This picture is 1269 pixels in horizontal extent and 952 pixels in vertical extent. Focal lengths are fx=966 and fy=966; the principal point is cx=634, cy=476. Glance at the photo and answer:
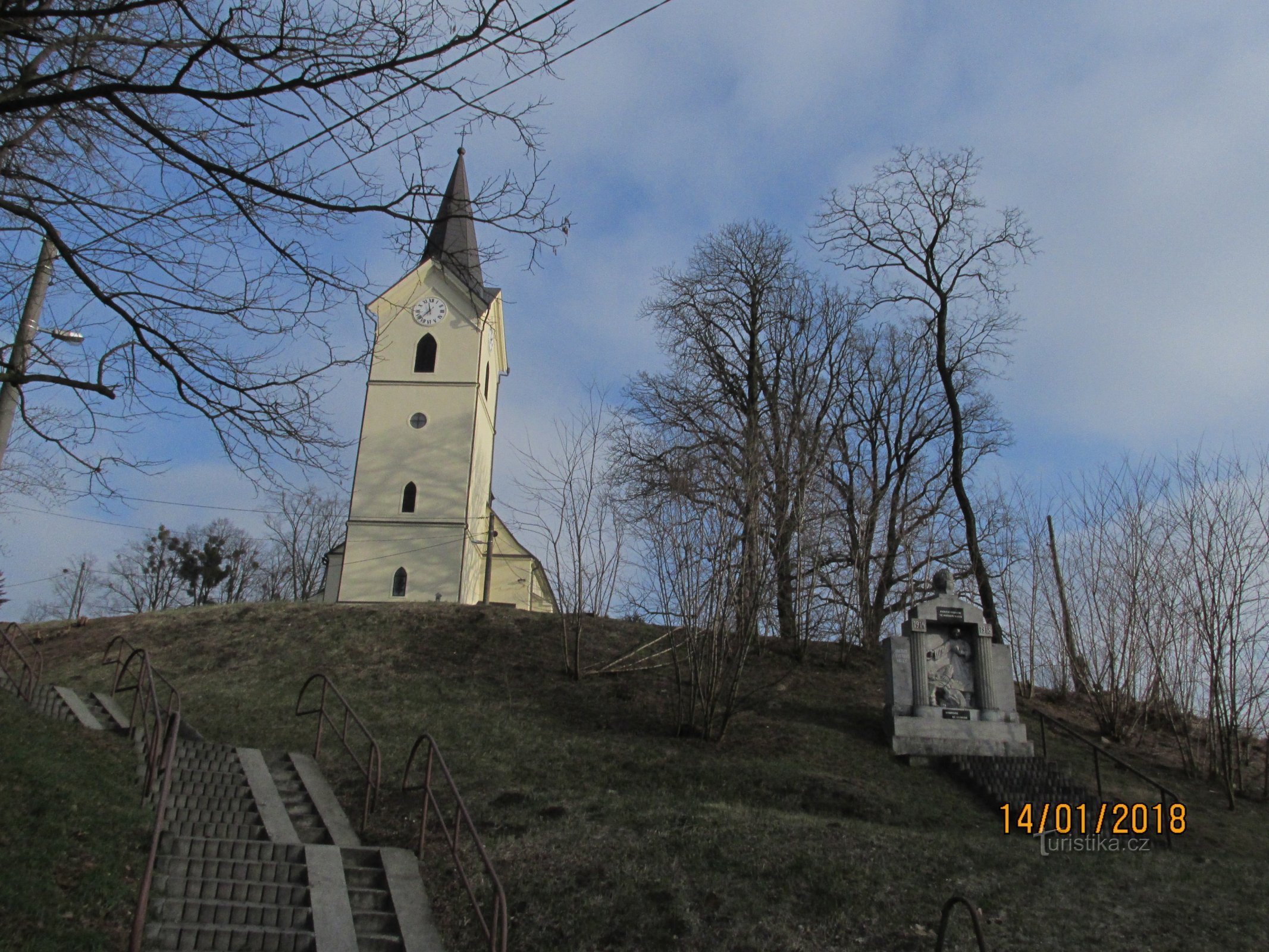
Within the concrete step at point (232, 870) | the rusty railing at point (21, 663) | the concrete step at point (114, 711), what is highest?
the rusty railing at point (21, 663)

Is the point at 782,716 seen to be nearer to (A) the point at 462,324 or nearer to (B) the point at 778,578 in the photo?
(B) the point at 778,578

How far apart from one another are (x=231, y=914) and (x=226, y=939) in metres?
0.44

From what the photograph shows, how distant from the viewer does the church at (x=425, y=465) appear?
28922mm

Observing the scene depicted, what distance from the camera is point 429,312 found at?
32438 mm

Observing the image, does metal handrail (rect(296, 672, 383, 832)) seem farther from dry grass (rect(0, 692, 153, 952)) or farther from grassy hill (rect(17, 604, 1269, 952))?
dry grass (rect(0, 692, 153, 952))

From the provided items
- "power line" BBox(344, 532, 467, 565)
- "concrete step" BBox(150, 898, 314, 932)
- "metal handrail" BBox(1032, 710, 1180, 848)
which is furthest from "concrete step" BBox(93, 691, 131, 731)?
"metal handrail" BBox(1032, 710, 1180, 848)

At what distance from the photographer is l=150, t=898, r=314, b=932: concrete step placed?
797cm

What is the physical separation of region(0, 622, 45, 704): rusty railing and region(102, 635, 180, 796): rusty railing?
1.17m

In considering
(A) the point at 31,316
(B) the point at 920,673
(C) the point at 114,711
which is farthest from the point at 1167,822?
(C) the point at 114,711

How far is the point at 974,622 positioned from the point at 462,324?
20.6 metres

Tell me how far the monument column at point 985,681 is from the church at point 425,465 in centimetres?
1606

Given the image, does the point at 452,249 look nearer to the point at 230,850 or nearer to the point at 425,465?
the point at 230,850

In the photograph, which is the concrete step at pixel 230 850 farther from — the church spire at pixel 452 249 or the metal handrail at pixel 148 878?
the church spire at pixel 452 249
